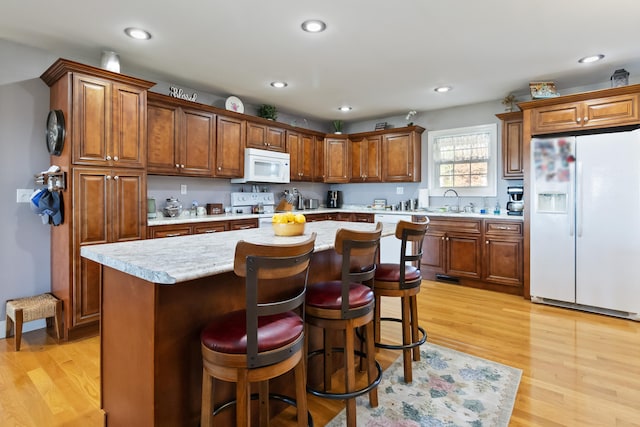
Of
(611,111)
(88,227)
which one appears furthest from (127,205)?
(611,111)

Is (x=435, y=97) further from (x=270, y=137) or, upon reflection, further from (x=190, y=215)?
(x=190, y=215)

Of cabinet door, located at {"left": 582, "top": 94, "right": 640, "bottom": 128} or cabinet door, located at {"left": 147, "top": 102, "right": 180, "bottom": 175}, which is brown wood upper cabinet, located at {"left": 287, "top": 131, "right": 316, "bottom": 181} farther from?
cabinet door, located at {"left": 582, "top": 94, "right": 640, "bottom": 128}

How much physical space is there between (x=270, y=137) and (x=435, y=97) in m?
2.32

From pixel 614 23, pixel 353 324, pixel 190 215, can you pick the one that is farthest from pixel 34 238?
pixel 614 23

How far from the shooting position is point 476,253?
4285mm

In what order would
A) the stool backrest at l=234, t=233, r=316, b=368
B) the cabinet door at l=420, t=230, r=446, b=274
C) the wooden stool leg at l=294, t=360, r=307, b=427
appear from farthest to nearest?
the cabinet door at l=420, t=230, r=446, b=274 → the wooden stool leg at l=294, t=360, r=307, b=427 → the stool backrest at l=234, t=233, r=316, b=368

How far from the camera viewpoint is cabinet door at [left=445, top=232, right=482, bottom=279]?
429cm

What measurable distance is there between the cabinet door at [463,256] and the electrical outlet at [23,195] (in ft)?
14.9

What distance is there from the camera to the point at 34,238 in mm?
2990

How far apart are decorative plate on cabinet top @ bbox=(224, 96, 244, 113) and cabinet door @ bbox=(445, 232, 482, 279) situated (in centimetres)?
323

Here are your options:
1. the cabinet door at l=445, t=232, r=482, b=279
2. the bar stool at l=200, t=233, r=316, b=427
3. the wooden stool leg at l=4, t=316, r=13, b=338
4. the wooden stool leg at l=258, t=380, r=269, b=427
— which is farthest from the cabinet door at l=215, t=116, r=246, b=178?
the bar stool at l=200, t=233, r=316, b=427

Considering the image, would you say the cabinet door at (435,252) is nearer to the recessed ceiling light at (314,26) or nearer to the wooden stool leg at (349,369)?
the recessed ceiling light at (314,26)

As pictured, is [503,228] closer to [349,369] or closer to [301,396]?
[349,369]

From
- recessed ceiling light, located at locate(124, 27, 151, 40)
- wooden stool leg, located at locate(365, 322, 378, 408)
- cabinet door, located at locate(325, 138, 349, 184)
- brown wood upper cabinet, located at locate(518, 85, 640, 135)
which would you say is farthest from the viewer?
cabinet door, located at locate(325, 138, 349, 184)
